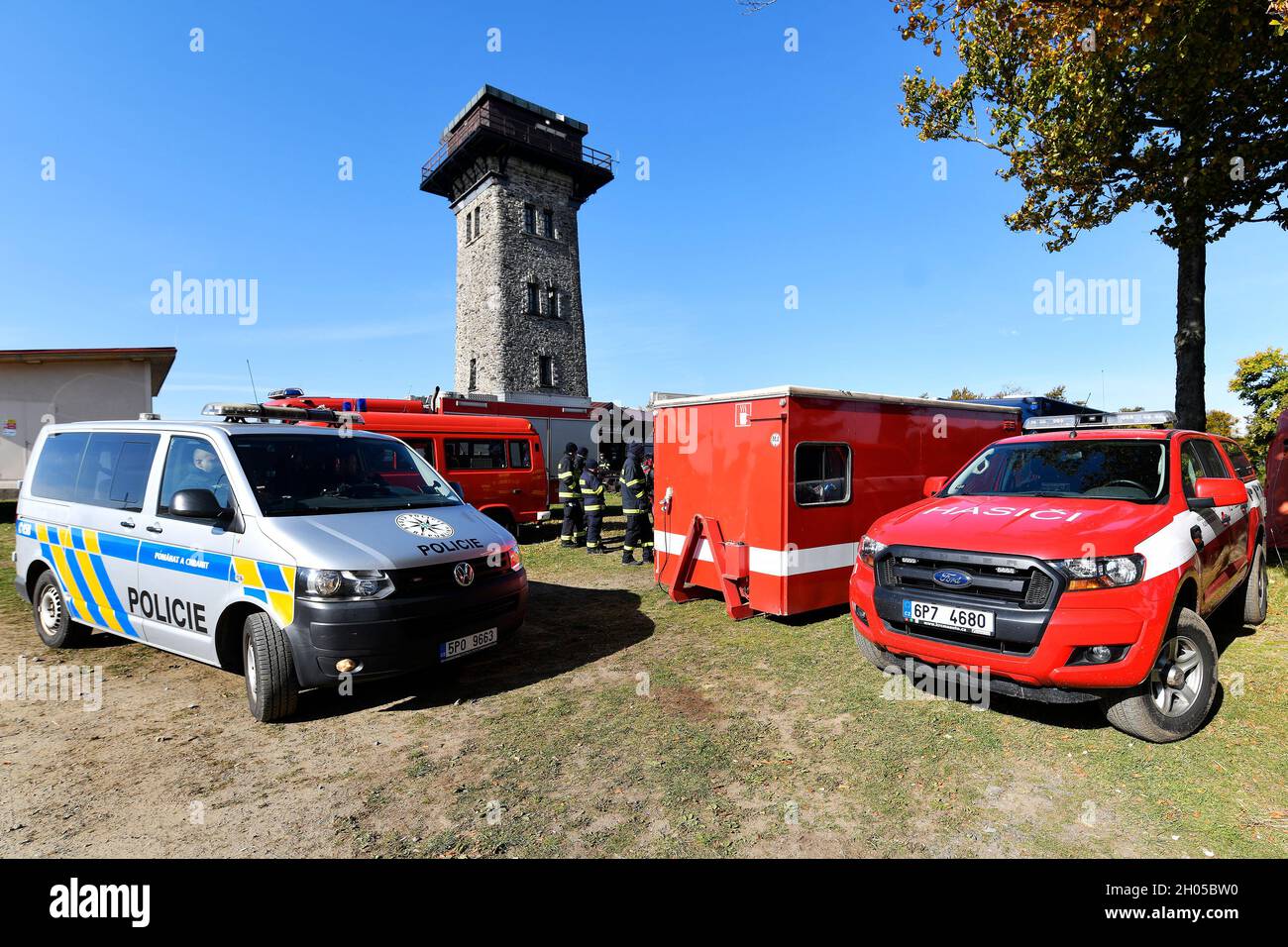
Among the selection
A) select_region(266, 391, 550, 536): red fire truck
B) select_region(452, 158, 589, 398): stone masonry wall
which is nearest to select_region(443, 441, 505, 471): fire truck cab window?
select_region(266, 391, 550, 536): red fire truck

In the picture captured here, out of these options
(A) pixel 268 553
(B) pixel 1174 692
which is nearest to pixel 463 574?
(A) pixel 268 553

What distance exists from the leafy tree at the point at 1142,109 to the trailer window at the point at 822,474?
18.2 ft

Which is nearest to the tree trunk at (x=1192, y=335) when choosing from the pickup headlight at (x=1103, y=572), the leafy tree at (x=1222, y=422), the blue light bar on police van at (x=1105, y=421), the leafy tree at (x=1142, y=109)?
the leafy tree at (x=1142, y=109)

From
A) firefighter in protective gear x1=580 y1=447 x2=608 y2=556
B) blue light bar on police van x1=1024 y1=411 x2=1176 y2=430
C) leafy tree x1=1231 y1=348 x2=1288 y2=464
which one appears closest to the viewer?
blue light bar on police van x1=1024 y1=411 x2=1176 y2=430

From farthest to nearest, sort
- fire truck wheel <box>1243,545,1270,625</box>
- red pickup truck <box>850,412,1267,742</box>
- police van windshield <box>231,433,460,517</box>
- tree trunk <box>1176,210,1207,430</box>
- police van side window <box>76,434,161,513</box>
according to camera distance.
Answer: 1. tree trunk <box>1176,210,1207,430</box>
2. fire truck wheel <box>1243,545,1270,625</box>
3. police van side window <box>76,434,161,513</box>
4. police van windshield <box>231,433,460,517</box>
5. red pickup truck <box>850,412,1267,742</box>

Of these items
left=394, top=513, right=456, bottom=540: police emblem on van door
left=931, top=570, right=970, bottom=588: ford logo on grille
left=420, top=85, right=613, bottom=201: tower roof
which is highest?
left=420, top=85, right=613, bottom=201: tower roof

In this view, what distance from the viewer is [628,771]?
354 centimetres

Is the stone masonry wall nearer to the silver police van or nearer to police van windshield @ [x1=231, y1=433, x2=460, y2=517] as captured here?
the silver police van

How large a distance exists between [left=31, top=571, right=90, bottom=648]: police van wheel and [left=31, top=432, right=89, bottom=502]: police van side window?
76cm

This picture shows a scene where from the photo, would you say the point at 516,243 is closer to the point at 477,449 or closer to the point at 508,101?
the point at 508,101

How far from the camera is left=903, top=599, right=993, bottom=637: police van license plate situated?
3.58 metres

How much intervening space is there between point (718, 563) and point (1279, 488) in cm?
850
